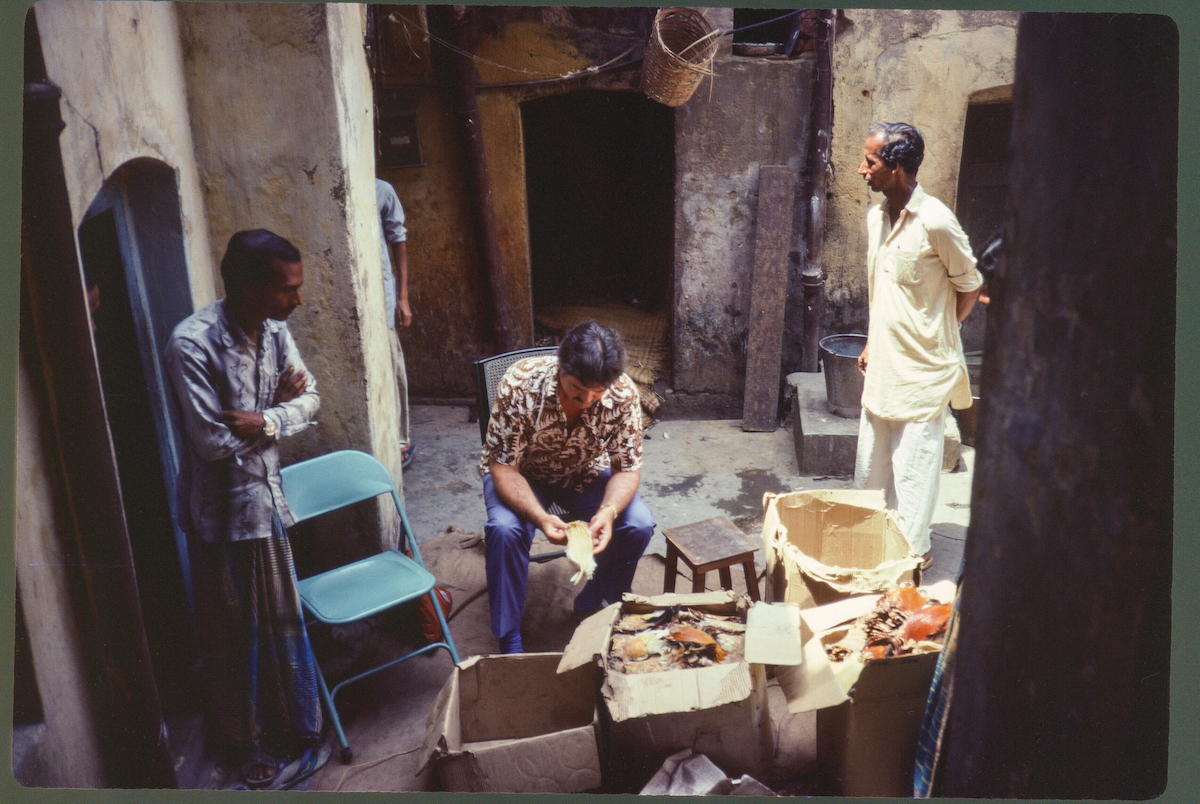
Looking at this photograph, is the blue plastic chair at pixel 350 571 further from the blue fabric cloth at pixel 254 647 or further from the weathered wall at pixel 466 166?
the weathered wall at pixel 466 166

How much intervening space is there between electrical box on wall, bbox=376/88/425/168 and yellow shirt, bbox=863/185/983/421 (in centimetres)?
322

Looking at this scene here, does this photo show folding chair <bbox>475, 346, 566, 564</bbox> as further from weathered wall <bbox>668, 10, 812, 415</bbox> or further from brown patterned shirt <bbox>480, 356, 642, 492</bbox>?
weathered wall <bbox>668, 10, 812, 415</bbox>

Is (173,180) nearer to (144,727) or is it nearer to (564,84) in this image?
(144,727)

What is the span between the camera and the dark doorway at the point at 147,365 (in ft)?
9.34

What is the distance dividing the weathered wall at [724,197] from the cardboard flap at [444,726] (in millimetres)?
3748

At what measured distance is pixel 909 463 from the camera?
3.73m

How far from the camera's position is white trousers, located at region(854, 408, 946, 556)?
3711mm

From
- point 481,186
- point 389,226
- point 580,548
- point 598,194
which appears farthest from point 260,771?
point 598,194

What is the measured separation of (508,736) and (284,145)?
2.15 m

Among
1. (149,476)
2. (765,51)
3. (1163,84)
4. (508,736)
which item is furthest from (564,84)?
(1163,84)

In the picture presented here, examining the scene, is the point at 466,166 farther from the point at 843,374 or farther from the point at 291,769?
the point at 291,769

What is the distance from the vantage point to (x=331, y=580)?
3.17 meters

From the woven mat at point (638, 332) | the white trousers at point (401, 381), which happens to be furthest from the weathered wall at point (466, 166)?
the white trousers at point (401, 381)

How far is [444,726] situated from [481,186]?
4033 millimetres
